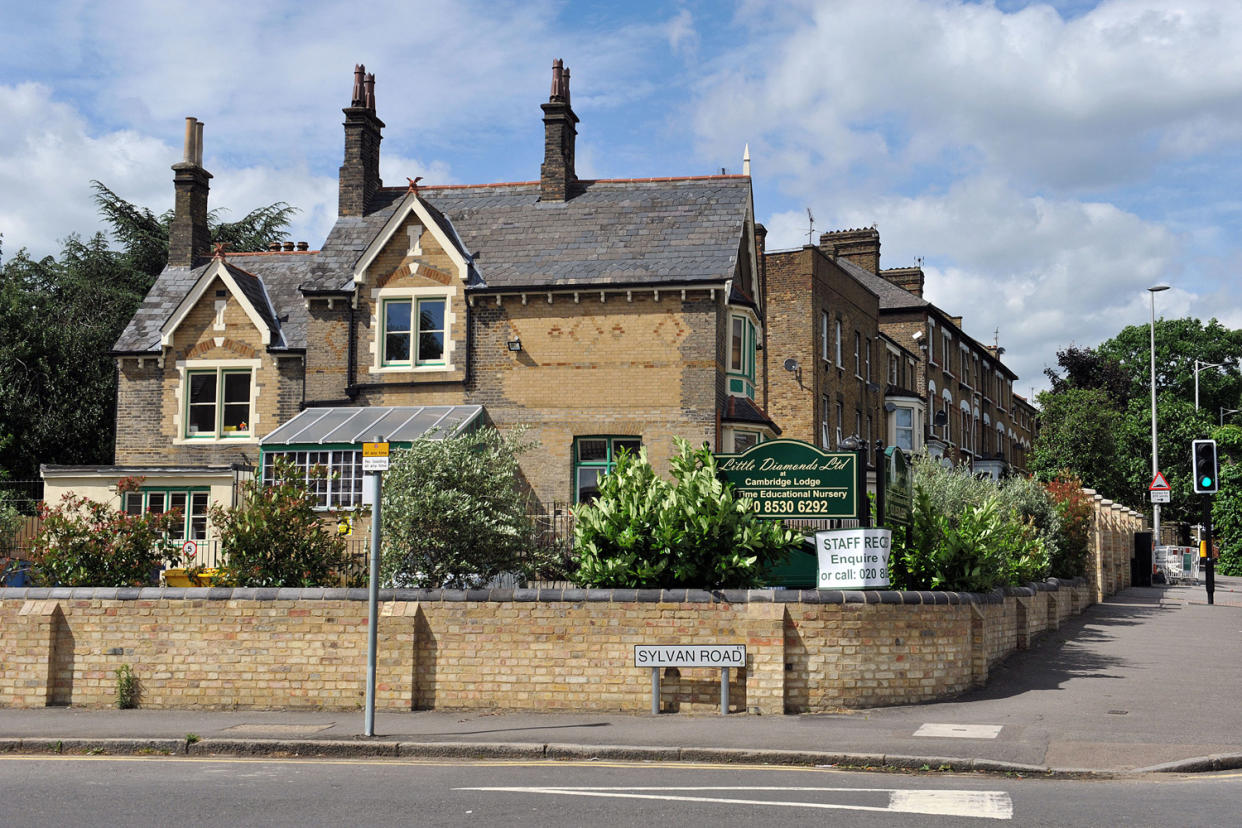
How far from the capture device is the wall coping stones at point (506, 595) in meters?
14.2

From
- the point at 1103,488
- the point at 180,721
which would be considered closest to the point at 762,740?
the point at 180,721

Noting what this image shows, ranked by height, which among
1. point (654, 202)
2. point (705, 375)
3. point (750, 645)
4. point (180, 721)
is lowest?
point (180, 721)

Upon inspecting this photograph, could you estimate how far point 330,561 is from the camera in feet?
54.3

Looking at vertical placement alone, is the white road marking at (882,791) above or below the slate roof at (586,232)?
below

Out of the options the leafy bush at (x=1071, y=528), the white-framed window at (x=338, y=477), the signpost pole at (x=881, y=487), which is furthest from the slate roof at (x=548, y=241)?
the signpost pole at (x=881, y=487)

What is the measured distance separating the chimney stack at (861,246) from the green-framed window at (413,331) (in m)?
26.4

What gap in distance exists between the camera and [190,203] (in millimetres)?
33406

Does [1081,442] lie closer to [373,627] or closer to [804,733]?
[804,733]

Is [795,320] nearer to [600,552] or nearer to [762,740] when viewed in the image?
[600,552]

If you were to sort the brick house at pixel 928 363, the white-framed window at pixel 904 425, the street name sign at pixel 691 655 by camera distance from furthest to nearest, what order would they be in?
the brick house at pixel 928 363, the white-framed window at pixel 904 425, the street name sign at pixel 691 655

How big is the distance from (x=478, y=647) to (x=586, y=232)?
16480mm

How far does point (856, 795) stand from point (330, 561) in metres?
9.38

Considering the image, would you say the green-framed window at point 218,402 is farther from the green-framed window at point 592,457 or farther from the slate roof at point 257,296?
the green-framed window at point 592,457

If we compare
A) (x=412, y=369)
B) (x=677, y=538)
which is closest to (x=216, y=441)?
(x=412, y=369)
